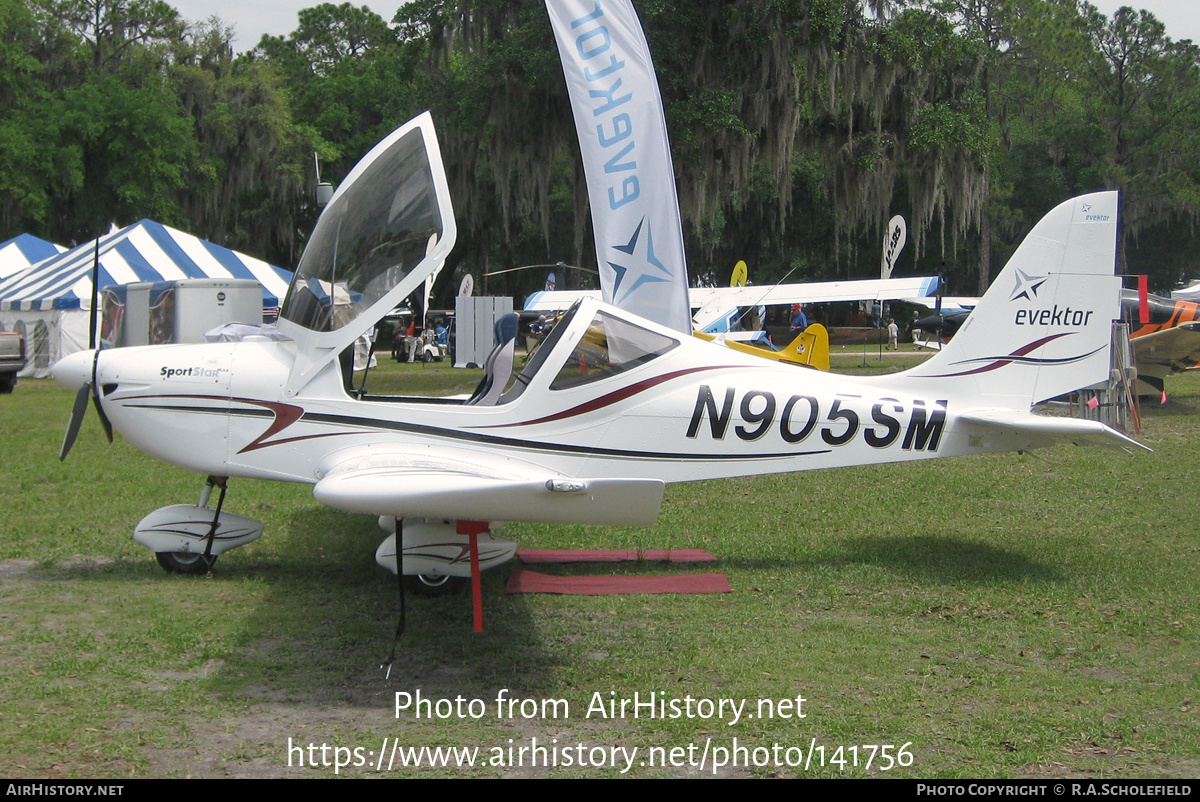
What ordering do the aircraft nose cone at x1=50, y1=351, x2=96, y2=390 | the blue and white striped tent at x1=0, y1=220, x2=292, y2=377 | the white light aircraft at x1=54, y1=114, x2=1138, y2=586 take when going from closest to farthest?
the white light aircraft at x1=54, y1=114, x2=1138, y2=586 → the aircraft nose cone at x1=50, y1=351, x2=96, y2=390 → the blue and white striped tent at x1=0, y1=220, x2=292, y2=377

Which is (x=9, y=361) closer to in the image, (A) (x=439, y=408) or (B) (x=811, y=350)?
(B) (x=811, y=350)

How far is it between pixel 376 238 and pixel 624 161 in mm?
5486

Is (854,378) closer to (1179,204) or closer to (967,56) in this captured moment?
(967,56)

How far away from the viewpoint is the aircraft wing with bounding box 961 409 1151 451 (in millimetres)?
5945

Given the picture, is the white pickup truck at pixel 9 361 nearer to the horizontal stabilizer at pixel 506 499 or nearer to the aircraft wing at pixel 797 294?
the aircraft wing at pixel 797 294

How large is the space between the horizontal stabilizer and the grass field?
2.66ft

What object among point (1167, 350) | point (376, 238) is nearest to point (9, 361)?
point (376, 238)

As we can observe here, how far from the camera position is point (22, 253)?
2644 cm

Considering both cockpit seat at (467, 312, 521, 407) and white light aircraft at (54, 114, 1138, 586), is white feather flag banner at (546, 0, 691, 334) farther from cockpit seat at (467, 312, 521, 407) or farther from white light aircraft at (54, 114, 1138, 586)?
white light aircraft at (54, 114, 1138, 586)

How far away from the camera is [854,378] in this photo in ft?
22.1

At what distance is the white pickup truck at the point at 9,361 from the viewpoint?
61.7 feet

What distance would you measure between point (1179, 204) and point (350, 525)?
4897 cm

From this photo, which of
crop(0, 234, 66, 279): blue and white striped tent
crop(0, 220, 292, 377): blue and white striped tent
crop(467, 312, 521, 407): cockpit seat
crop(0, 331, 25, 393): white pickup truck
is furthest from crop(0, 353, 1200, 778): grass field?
crop(0, 234, 66, 279): blue and white striped tent

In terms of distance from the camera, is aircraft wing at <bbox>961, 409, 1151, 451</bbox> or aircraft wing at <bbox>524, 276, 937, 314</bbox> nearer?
aircraft wing at <bbox>961, 409, 1151, 451</bbox>
